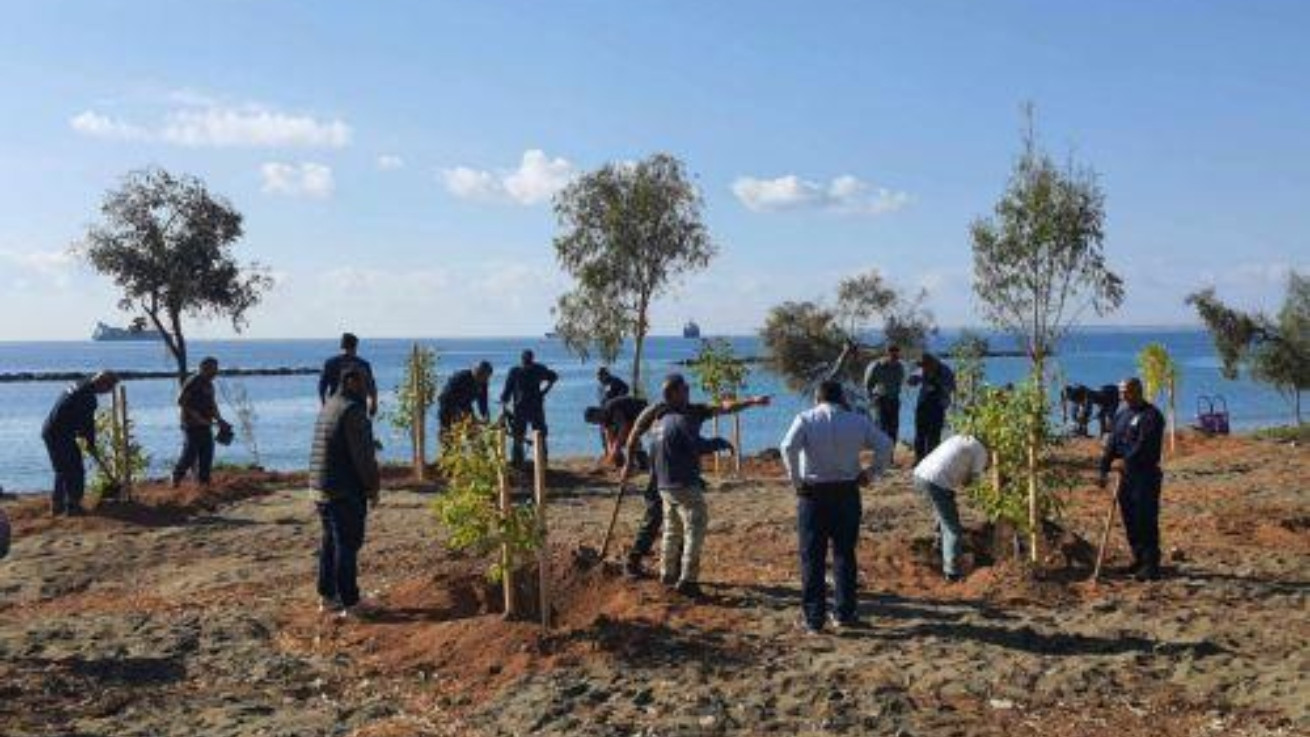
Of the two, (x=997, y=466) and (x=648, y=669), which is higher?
(x=997, y=466)

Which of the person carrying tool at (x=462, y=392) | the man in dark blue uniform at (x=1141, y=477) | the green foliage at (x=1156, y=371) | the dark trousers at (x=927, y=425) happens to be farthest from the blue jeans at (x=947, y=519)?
the green foliage at (x=1156, y=371)

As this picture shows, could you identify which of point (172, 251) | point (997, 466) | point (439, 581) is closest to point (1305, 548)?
point (997, 466)

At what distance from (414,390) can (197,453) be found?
3196 mm

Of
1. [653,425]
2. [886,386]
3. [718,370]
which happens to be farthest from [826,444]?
[718,370]

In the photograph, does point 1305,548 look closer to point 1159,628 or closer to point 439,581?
point 1159,628

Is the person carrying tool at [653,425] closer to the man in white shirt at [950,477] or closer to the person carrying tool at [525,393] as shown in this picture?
the man in white shirt at [950,477]

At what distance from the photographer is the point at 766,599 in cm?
1094

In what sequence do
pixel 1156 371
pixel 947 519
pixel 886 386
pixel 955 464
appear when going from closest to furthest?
pixel 955 464 < pixel 947 519 < pixel 886 386 < pixel 1156 371

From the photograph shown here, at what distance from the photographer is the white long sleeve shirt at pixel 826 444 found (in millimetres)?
9688

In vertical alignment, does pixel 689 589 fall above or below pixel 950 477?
below

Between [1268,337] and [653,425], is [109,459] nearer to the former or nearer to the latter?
[653,425]

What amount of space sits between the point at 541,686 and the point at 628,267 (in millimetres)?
20991

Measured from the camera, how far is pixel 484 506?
9859 millimetres

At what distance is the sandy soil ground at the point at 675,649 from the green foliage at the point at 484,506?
610mm
